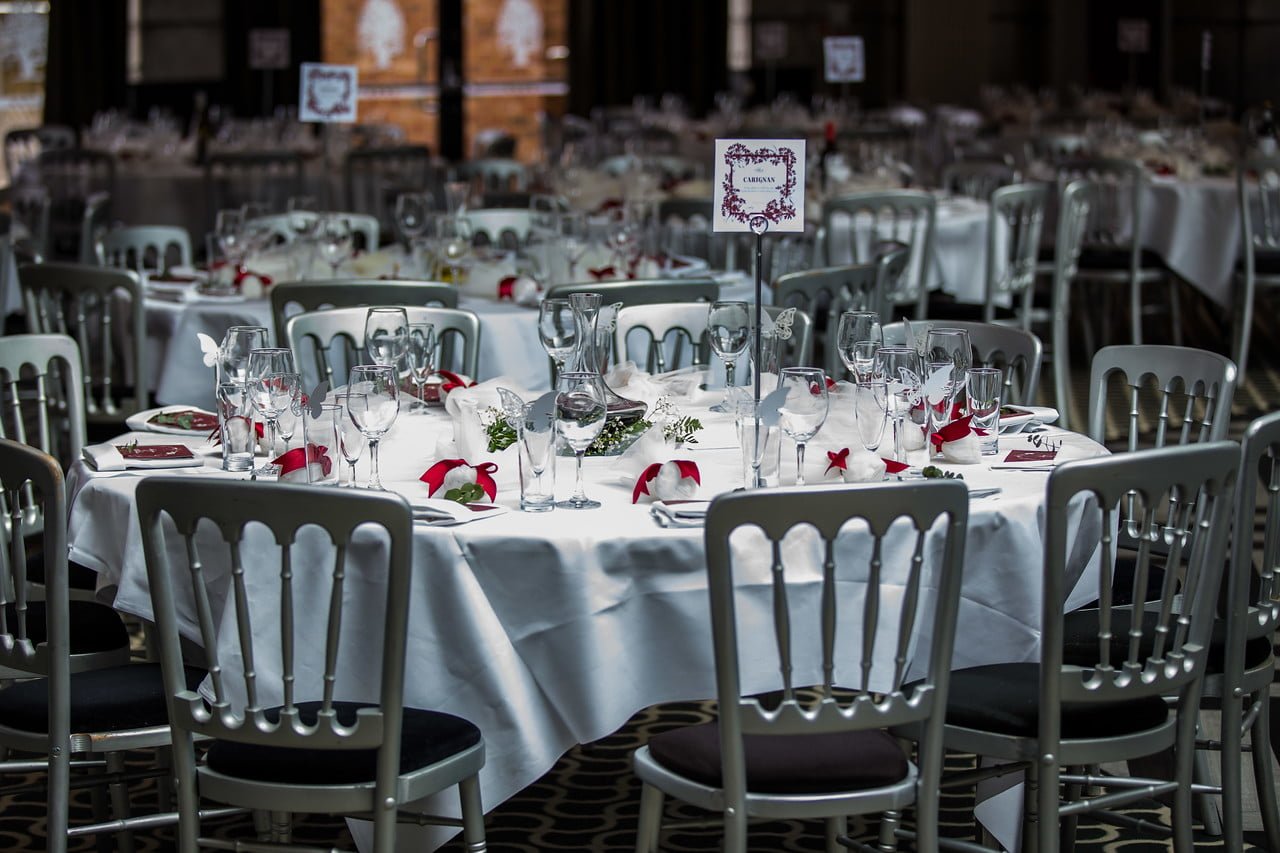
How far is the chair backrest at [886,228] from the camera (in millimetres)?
6508

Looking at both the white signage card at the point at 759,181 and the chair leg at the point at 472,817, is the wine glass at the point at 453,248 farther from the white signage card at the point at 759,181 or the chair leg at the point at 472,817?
the chair leg at the point at 472,817

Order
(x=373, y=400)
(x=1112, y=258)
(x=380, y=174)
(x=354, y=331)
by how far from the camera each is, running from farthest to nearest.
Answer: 1. (x=380, y=174)
2. (x=1112, y=258)
3. (x=354, y=331)
4. (x=373, y=400)

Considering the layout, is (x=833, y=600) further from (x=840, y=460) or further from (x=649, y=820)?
(x=840, y=460)

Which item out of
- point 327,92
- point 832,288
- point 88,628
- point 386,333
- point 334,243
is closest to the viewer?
point 88,628

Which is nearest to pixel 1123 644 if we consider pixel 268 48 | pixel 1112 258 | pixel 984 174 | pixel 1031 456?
pixel 1031 456

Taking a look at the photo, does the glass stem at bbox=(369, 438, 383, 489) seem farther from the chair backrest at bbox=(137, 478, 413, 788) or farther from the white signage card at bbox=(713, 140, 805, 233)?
the white signage card at bbox=(713, 140, 805, 233)

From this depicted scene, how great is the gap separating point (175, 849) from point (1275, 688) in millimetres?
2564

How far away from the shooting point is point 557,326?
3.58 meters

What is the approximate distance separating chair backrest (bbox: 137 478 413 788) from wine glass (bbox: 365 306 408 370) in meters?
0.77

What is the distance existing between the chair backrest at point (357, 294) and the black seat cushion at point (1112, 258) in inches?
165

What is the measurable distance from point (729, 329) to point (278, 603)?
112 cm

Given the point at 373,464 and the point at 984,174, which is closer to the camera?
the point at 373,464

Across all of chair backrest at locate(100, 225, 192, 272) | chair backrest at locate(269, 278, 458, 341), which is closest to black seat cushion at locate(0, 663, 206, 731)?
chair backrest at locate(269, 278, 458, 341)

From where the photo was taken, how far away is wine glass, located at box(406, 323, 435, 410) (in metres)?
3.50
